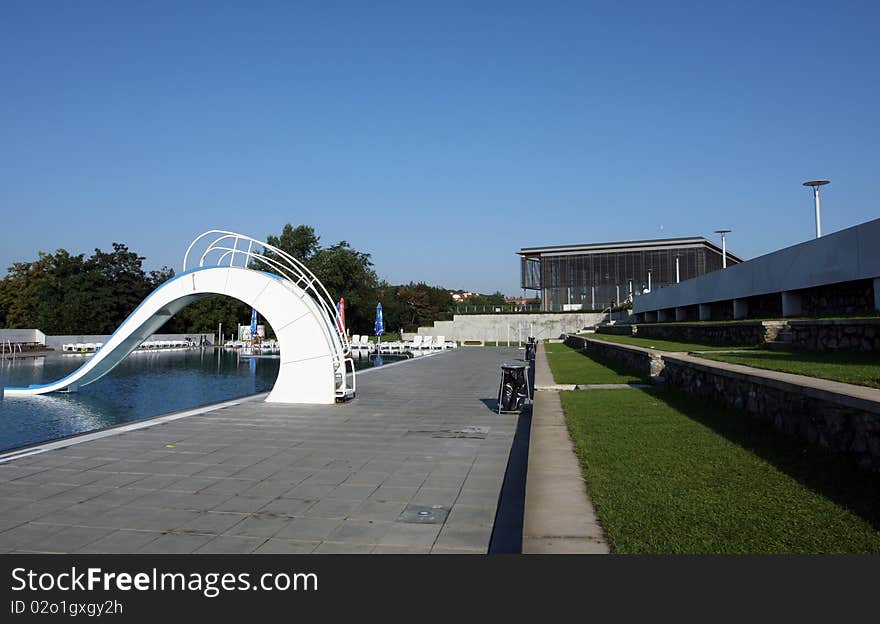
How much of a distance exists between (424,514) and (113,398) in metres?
13.4

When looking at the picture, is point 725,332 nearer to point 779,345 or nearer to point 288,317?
point 779,345

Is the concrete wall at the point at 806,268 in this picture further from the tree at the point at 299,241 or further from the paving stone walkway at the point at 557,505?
the tree at the point at 299,241

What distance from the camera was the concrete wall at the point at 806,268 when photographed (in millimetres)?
11531

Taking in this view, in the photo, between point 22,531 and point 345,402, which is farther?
point 345,402

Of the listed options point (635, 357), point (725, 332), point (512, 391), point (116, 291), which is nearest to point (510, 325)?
point (116, 291)

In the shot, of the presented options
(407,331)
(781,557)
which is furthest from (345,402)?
(407,331)

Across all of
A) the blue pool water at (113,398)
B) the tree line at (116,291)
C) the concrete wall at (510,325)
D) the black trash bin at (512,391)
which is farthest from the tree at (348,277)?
the black trash bin at (512,391)

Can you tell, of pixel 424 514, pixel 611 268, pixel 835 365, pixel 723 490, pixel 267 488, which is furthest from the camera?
pixel 611 268

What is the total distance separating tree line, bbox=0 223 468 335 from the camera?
54.1m

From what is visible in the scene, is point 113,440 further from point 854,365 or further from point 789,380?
point 854,365

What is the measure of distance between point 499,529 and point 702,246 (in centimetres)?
6809

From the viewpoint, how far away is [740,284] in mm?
19219

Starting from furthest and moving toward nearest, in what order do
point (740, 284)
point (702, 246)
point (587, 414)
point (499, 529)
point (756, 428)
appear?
point (702, 246) < point (740, 284) < point (587, 414) < point (756, 428) < point (499, 529)

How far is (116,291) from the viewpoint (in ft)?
190
